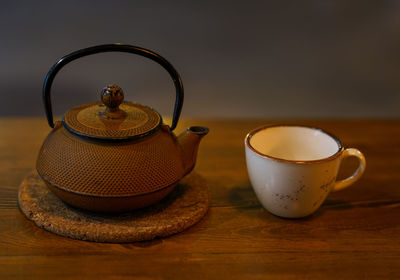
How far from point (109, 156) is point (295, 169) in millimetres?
247

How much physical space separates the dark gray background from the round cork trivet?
130cm

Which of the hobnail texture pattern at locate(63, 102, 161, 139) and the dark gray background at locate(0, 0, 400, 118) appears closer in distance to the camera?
the hobnail texture pattern at locate(63, 102, 161, 139)

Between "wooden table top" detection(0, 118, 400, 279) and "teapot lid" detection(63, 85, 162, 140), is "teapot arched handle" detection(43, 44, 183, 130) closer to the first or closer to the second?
"teapot lid" detection(63, 85, 162, 140)

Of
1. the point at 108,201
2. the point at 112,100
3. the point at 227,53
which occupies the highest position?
the point at 112,100

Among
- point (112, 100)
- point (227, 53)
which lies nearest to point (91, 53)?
point (112, 100)

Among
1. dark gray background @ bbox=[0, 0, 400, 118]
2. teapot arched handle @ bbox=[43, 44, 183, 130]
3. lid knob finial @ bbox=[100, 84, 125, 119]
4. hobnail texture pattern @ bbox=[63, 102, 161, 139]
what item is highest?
teapot arched handle @ bbox=[43, 44, 183, 130]

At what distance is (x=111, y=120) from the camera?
24.9 inches

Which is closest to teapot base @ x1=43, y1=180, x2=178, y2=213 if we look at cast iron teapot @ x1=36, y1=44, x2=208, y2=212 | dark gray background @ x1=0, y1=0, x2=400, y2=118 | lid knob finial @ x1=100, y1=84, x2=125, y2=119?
cast iron teapot @ x1=36, y1=44, x2=208, y2=212

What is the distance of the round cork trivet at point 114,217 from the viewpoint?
0.60 m

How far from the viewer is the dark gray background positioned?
203 centimetres

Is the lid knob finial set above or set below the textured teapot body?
above

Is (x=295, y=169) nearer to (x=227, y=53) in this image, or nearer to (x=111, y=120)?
(x=111, y=120)

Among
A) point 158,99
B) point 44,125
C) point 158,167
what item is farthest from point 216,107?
point 158,167

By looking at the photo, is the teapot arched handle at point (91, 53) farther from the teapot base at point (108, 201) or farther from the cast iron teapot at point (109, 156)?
the teapot base at point (108, 201)
